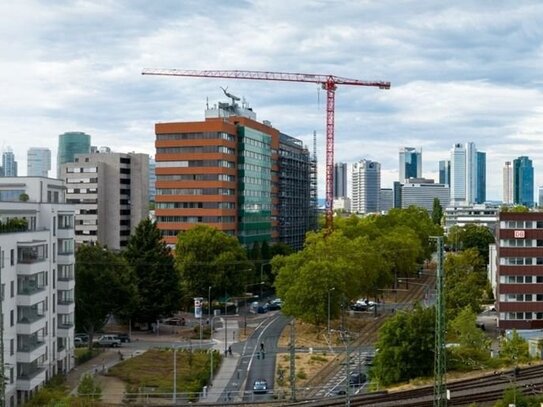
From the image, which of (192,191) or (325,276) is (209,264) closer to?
(325,276)

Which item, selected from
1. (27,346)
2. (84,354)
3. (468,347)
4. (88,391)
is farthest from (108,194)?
(468,347)

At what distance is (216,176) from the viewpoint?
7938 centimetres

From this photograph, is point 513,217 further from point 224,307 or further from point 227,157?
point 227,157

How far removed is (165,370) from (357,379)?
37.4 ft

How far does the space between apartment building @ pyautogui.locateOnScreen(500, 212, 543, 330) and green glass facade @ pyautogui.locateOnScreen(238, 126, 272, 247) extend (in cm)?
3647

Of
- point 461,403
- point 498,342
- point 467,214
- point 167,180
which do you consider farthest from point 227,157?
point 467,214

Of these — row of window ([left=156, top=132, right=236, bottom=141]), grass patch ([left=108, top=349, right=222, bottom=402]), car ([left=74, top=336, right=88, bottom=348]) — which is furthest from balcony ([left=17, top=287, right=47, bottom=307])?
row of window ([left=156, top=132, right=236, bottom=141])

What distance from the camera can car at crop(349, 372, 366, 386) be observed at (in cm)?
4141

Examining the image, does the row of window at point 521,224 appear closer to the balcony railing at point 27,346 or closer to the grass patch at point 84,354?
the grass patch at point 84,354

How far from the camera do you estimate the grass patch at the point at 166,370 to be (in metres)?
40.4

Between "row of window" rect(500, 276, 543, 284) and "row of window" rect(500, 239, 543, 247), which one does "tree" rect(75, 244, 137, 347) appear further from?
"row of window" rect(500, 239, 543, 247)

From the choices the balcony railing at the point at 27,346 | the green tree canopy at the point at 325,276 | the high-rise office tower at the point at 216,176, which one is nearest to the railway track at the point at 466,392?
the balcony railing at the point at 27,346

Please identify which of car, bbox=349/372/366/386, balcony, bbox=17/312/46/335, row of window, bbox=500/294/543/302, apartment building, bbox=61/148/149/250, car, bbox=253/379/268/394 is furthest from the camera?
apartment building, bbox=61/148/149/250

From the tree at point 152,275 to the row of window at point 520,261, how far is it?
80.4 ft
